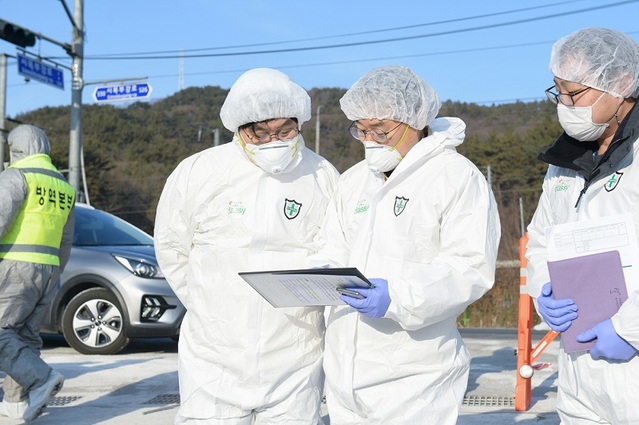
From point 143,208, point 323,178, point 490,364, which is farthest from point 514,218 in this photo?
point 323,178

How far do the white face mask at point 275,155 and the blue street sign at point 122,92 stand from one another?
1719 centimetres

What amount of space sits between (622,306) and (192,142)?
223 ft

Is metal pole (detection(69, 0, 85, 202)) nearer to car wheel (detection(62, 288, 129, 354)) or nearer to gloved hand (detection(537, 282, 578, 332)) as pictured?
car wheel (detection(62, 288, 129, 354))

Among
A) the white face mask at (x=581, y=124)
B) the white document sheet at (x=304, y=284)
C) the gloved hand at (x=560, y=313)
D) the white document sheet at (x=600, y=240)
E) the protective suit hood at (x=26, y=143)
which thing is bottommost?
the gloved hand at (x=560, y=313)

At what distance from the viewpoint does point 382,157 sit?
3.69 metres

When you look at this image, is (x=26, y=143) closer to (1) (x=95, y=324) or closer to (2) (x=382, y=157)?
(2) (x=382, y=157)

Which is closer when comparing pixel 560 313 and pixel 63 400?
pixel 560 313

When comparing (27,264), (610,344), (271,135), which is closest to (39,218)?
(27,264)

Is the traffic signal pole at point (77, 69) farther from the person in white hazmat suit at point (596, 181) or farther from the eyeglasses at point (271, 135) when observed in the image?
the person in white hazmat suit at point (596, 181)

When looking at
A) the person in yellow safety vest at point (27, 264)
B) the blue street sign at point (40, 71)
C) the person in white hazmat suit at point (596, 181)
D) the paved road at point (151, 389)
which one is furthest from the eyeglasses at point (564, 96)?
the blue street sign at point (40, 71)

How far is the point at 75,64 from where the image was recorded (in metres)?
20.8

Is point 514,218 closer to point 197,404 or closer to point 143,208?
point 143,208

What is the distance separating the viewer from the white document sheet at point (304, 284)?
128 inches

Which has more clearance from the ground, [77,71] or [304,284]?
[77,71]
